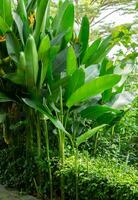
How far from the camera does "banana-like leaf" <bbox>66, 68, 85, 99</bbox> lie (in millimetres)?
2629

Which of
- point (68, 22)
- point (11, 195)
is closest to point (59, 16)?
point (68, 22)

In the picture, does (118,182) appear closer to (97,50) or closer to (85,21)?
(97,50)

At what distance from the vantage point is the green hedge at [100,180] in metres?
2.45

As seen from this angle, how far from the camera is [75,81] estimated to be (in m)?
2.68

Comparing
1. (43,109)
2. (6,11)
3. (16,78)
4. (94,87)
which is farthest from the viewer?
(6,11)

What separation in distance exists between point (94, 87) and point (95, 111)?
1.13 feet

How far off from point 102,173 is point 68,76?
0.67 m

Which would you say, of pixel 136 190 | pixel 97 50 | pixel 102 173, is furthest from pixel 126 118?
pixel 136 190

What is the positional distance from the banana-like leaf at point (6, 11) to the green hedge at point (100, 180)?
3.69 feet

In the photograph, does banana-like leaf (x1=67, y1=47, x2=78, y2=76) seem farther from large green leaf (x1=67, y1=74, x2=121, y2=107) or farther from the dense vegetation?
large green leaf (x1=67, y1=74, x2=121, y2=107)

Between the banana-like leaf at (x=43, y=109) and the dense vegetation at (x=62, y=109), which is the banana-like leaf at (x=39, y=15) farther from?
the banana-like leaf at (x=43, y=109)

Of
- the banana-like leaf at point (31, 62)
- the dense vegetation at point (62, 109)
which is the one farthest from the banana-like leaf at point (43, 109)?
the banana-like leaf at point (31, 62)

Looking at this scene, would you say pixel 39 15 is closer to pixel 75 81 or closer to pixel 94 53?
pixel 94 53

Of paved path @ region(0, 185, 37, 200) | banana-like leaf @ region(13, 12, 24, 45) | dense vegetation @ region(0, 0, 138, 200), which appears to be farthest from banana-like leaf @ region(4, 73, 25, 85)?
paved path @ region(0, 185, 37, 200)
